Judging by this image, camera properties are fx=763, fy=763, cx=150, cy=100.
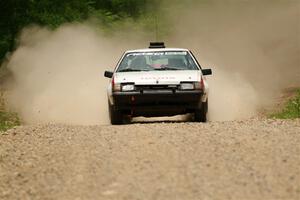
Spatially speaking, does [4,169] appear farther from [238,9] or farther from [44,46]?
[238,9]

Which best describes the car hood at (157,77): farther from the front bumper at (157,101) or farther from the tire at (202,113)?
the tire at (202,113)

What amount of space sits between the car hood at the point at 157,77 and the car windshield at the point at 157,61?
48 centimetres

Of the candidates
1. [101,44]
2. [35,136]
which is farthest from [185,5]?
[35,136]

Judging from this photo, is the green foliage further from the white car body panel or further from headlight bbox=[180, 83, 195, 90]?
headlight bbox=[180, 83, 195, 90]

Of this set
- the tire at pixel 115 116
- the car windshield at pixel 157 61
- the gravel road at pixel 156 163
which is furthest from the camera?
the car windshield at pixel 157 61

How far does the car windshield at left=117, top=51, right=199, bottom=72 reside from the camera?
14990mm

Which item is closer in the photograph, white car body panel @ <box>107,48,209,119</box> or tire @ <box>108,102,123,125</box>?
white car body panel @ <box>107,48,209,119</box>

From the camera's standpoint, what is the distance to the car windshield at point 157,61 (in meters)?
15.0

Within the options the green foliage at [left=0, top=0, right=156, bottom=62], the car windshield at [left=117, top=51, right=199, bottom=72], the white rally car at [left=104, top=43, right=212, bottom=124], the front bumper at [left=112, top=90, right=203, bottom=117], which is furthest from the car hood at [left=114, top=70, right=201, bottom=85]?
the green foliage at [left=0, top=0, right=156, bottom=62]

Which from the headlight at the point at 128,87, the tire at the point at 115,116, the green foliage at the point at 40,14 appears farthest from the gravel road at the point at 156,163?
the green foliage at the point at 40,14

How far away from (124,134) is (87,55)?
18.0m

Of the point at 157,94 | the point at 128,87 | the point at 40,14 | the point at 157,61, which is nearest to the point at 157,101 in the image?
the point at 157,94

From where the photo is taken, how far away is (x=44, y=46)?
31.9 metres

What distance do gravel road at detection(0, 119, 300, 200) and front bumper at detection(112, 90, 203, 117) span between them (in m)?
1.86
